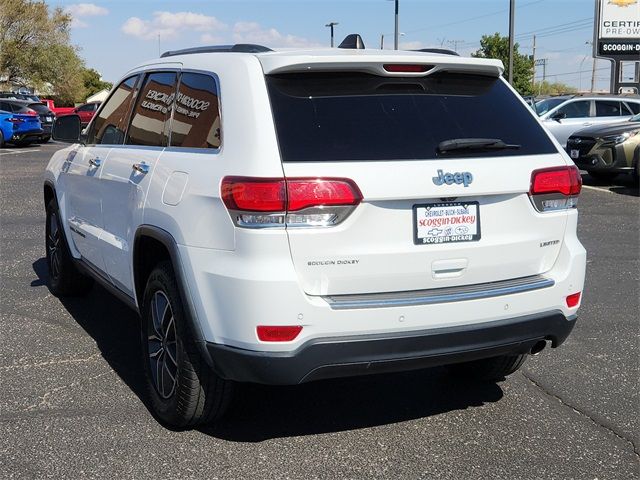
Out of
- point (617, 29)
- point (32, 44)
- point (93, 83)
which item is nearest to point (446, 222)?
point (617, 29)

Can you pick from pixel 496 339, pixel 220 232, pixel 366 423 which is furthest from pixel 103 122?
pixel 496 339

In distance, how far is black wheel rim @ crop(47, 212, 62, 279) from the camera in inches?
250

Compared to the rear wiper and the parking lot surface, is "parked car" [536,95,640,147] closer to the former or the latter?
the parking lot surface

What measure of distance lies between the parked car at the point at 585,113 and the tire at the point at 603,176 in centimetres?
281

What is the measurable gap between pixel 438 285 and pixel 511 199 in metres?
0.54

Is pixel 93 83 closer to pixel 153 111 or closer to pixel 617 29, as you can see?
pixel 617 29

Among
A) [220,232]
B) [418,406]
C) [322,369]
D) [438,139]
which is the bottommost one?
[418,406]

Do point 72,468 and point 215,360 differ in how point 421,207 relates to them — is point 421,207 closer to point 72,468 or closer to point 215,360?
point 215,360

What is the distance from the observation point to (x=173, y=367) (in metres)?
3.91

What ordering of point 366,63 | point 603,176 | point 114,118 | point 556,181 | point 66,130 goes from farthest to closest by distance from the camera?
point 603,176, point 66,130, point 114,118, point 556,181, point 366,63

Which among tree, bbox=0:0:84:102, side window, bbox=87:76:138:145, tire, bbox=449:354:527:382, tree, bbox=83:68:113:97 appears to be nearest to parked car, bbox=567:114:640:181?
tire, bbox=449:354:527:382

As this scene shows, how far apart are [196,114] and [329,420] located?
1.66m

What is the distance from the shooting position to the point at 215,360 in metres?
3.46

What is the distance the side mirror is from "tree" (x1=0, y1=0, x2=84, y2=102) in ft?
166
